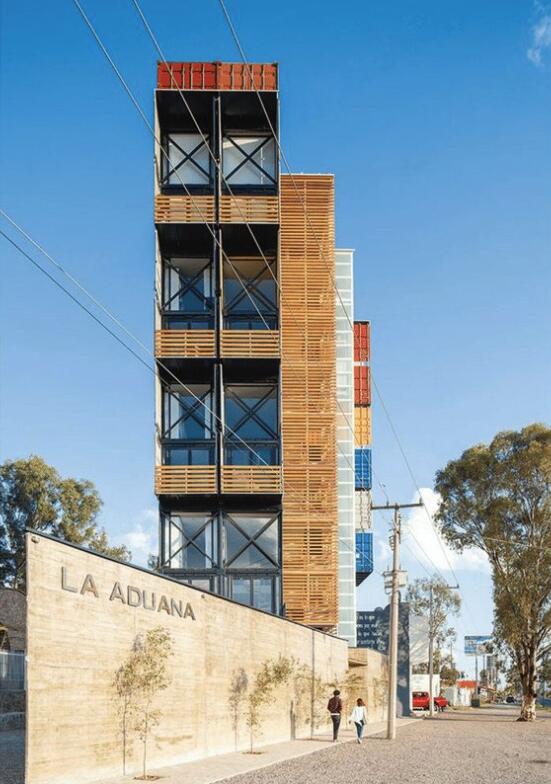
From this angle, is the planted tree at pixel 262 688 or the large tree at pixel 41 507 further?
the large tree at pixel 41 507

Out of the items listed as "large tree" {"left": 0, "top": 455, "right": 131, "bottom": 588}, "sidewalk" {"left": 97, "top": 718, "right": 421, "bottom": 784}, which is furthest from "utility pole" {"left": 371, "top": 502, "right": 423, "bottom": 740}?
"large tree" {"left": 0, "top": 455, "right": 131, "bottom": 588}

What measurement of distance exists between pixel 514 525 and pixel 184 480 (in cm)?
2220

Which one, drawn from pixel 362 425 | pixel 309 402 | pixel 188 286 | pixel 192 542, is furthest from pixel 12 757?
pixel 362 425

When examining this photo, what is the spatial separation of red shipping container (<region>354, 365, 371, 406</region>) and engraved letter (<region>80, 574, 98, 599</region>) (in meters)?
67.7

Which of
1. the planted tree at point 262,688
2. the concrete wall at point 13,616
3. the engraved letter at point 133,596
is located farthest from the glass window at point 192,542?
the engraved letter at point 133,596

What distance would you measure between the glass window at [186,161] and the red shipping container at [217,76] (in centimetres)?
232

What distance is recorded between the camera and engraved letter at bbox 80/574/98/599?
2047cm

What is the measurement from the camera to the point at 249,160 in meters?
51.4

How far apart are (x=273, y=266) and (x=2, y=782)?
34.4 metres

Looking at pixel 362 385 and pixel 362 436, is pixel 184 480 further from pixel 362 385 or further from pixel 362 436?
pixel 362 385

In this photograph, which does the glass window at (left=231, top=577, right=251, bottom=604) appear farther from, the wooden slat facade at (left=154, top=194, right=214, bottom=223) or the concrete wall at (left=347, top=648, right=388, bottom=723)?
the wooden slat facade at (left=154, top=194, right=214, bottom=223)

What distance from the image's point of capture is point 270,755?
94.7 feet

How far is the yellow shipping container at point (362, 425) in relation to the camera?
290 ft

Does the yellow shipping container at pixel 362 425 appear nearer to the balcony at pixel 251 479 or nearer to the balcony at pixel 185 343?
the balcony at pixel 251 479
